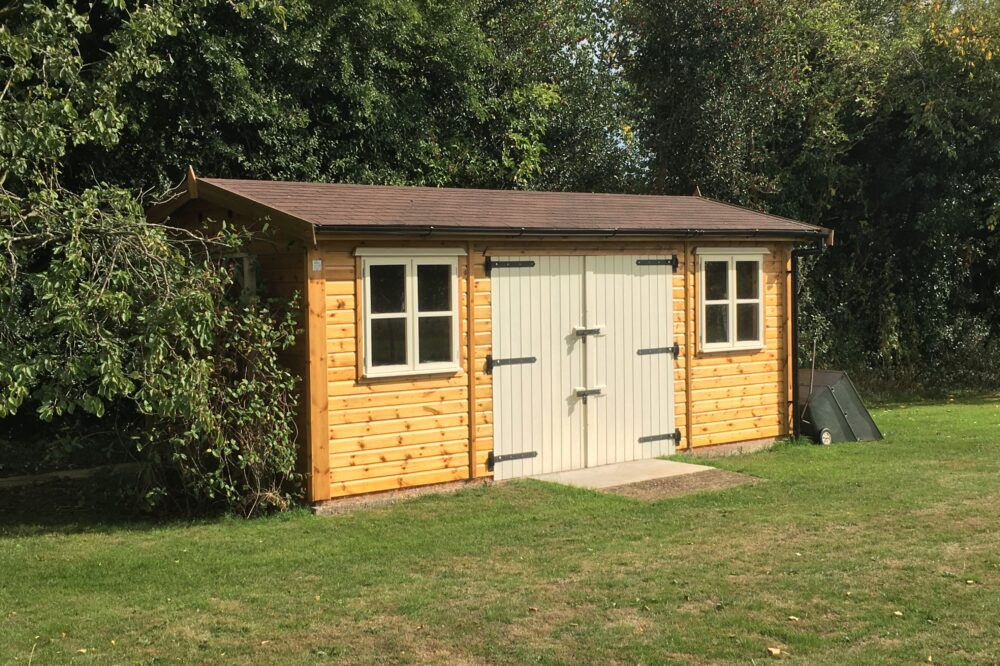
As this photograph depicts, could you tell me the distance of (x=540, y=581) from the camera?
6684 millimetres

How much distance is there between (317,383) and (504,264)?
2163 millimetres

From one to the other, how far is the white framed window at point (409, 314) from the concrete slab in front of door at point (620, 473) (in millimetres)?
1520

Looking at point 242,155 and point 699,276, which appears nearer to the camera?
point 699,276

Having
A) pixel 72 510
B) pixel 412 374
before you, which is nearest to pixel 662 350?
pixel 412 374

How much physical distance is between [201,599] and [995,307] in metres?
17.2

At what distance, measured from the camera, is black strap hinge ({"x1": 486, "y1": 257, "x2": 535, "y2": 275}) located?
387 inches

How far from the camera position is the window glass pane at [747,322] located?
11.8 metres

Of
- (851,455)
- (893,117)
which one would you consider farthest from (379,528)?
(893,117)

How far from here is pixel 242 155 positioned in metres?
14.1

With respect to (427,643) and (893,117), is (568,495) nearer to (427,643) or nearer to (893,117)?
(427,643)

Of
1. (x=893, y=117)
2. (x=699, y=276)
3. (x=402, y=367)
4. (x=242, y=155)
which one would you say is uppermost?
(x=893, y=117)

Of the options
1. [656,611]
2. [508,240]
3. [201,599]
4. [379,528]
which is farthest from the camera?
[508,240]

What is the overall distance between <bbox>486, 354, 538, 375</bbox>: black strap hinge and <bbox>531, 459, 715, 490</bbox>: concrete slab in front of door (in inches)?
42.7

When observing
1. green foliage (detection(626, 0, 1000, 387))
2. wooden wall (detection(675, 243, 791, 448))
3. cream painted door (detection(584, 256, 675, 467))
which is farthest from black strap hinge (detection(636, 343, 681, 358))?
green foliage (detection(626, 0, 1000, 387))
